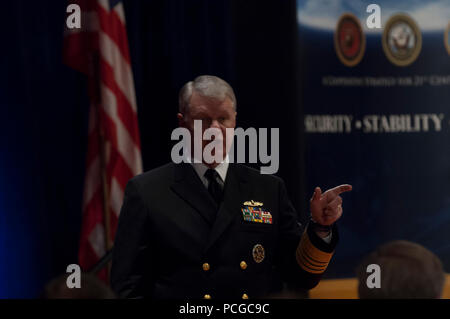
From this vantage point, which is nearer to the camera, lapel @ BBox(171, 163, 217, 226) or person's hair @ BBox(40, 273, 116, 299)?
person's hair @ BBox(40, 273, 116, 299)

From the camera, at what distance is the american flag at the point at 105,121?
3082mm

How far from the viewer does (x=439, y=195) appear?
12.4 feet

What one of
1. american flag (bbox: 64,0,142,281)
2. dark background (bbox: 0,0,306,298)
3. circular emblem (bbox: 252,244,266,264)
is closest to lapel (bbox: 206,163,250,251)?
circular emblem (bbox: 252,244,266,264)

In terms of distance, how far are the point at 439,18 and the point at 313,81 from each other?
2.85ft

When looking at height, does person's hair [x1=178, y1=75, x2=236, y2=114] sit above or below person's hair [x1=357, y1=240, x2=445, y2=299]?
above

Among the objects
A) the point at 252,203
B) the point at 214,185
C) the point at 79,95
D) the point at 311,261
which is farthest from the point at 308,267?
the point at 79,95

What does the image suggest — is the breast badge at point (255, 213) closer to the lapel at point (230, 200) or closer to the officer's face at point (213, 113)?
the lapel at point (230, 200)

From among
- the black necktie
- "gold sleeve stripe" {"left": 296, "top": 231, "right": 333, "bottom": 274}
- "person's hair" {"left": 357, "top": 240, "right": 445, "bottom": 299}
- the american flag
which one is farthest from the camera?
the american flag

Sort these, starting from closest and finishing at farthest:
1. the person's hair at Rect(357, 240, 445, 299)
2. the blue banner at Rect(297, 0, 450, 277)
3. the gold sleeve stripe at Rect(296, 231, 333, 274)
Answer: the person's hair at Rect(357, 240, 445, 299) → the gold sleeve stripe at Rect(296, 231, 333, 274) → the blue banner at Rect(297, 0, 450, 277)

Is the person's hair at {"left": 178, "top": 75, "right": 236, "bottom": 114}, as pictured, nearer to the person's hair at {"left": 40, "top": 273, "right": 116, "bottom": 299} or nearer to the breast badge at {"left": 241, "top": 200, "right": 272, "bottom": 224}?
the breast badge at {"left": 241, "top": 200, "right": 272, "bottom": 224}

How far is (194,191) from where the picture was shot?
6.08ft

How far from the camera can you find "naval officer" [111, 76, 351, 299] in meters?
1.75

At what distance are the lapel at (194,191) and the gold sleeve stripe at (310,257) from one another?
27 cm
